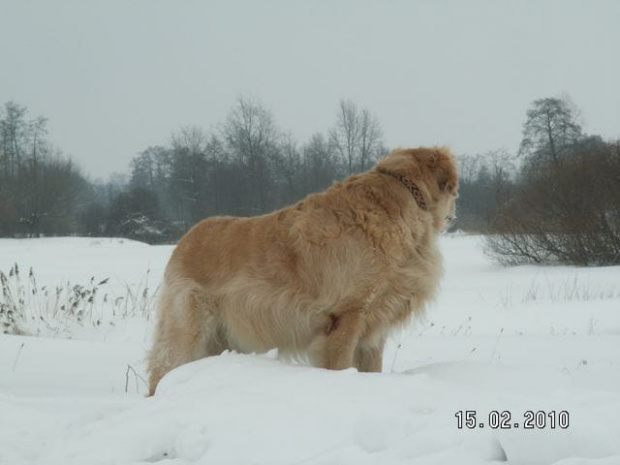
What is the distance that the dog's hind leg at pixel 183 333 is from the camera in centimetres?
391

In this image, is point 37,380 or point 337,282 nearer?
point 337,282

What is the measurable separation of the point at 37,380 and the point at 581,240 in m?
15.9

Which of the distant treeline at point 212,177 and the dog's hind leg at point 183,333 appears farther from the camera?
the distant treeline at point 212,177

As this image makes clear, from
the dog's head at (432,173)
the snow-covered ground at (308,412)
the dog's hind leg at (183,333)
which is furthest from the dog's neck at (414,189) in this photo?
the dog's hind leg at (183,333)

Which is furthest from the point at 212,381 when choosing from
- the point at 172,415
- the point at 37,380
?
the point at 37,380

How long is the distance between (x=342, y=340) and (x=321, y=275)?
0.46 meters

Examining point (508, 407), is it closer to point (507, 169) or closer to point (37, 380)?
point (37, 380)

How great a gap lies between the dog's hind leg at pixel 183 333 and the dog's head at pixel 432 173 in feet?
5.66

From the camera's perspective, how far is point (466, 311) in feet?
30.2

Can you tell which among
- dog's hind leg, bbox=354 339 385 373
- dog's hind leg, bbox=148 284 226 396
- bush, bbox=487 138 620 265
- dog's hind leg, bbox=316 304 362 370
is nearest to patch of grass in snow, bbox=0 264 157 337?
dog's hind leg, bbox=148 284 226 396

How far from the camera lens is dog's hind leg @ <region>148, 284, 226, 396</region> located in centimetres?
391

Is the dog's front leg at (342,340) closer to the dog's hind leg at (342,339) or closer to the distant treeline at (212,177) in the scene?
the dog's hind leg at (342,339)

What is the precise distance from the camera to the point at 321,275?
3684mm

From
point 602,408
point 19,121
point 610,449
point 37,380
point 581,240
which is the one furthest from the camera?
point 19,121
